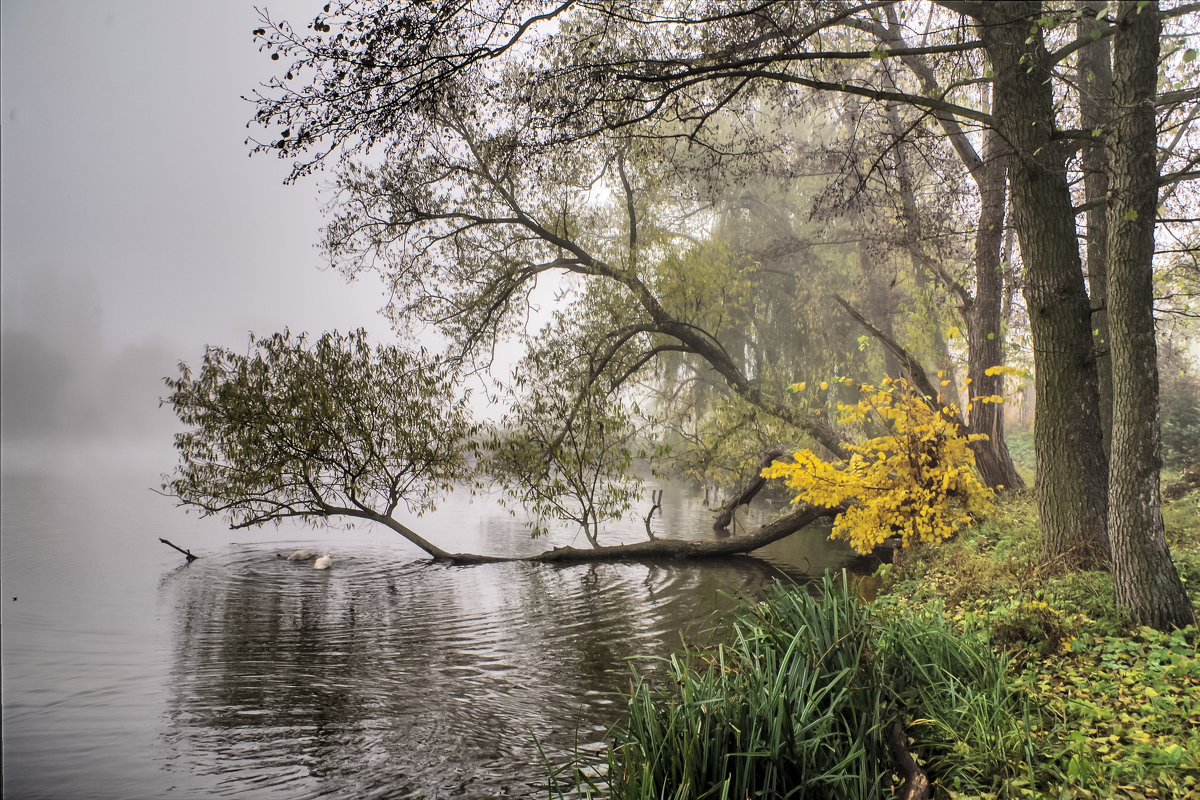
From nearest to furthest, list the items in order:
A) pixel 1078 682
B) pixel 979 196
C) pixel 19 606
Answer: pixel 1078 682 → pixel 19 606 → pixel 979 196

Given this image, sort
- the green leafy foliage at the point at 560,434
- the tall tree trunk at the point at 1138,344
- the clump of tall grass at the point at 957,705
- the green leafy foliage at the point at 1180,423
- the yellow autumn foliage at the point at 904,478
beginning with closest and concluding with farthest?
the clump of tall grass at the point at 957,705
the tall tree trunk at the point at 1138,344
the yellow autumn foliage at the point at 904,478
the green leafy foliage at the point at 560,434
the green leafy foliage at the point at 1180,423

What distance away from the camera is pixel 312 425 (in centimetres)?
1087

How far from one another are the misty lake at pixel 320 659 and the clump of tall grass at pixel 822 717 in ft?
2.30

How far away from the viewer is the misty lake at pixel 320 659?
4.88 meters

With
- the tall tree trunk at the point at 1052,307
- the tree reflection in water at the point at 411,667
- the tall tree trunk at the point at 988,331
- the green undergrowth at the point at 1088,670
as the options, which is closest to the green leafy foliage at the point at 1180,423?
the tall tree trunk at the point at 988,331

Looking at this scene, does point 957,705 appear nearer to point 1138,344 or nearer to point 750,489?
point 1138,344

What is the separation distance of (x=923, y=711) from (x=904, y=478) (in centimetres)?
531

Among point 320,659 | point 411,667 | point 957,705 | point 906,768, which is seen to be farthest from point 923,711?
point 320,659

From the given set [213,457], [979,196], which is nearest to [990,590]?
[979,196]

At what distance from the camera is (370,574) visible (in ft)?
40.4

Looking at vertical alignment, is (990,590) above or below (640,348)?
below

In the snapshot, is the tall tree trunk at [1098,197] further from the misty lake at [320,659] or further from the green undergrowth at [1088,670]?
the misty lake at [320,659]

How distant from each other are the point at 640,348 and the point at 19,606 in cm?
998

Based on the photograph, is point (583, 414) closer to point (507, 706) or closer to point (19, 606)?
point (507, 706)
